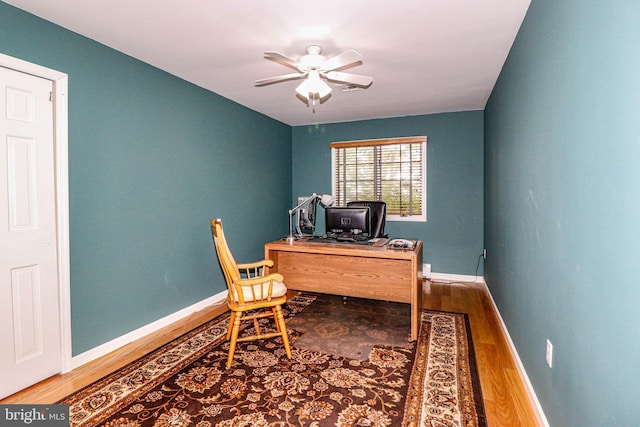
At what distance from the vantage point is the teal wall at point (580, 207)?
3.24ft

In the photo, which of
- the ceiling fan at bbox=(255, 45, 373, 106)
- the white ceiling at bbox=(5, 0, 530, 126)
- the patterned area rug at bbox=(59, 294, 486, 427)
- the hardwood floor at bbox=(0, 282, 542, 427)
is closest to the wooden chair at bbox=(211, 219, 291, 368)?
the patterned area rug at bbox=(59, 294, 486, 427)

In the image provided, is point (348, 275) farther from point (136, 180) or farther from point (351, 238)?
point (136, 180)

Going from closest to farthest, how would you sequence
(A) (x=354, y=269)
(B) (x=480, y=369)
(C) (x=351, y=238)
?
(B) (x=480, y=369) → (A) (x=354, y=269) → (C) (x=351, y=238)

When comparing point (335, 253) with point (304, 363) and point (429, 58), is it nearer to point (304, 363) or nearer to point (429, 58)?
point (304, 363)

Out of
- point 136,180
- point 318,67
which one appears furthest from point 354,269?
point 136,180

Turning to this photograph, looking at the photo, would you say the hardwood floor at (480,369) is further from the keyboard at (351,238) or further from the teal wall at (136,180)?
the keyboard at (351,238)

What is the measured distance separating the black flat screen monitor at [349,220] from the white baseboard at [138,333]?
5.51 feet

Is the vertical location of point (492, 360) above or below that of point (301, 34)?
below

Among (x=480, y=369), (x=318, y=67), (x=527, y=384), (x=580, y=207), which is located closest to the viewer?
(x=580, y=207)

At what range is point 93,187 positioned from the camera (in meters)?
2.55

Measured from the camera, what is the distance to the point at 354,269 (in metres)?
3.07

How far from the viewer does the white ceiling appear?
2098 millimetres

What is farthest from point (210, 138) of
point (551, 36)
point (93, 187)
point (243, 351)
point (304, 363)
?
point (551, 36)

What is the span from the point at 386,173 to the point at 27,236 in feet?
14.0
